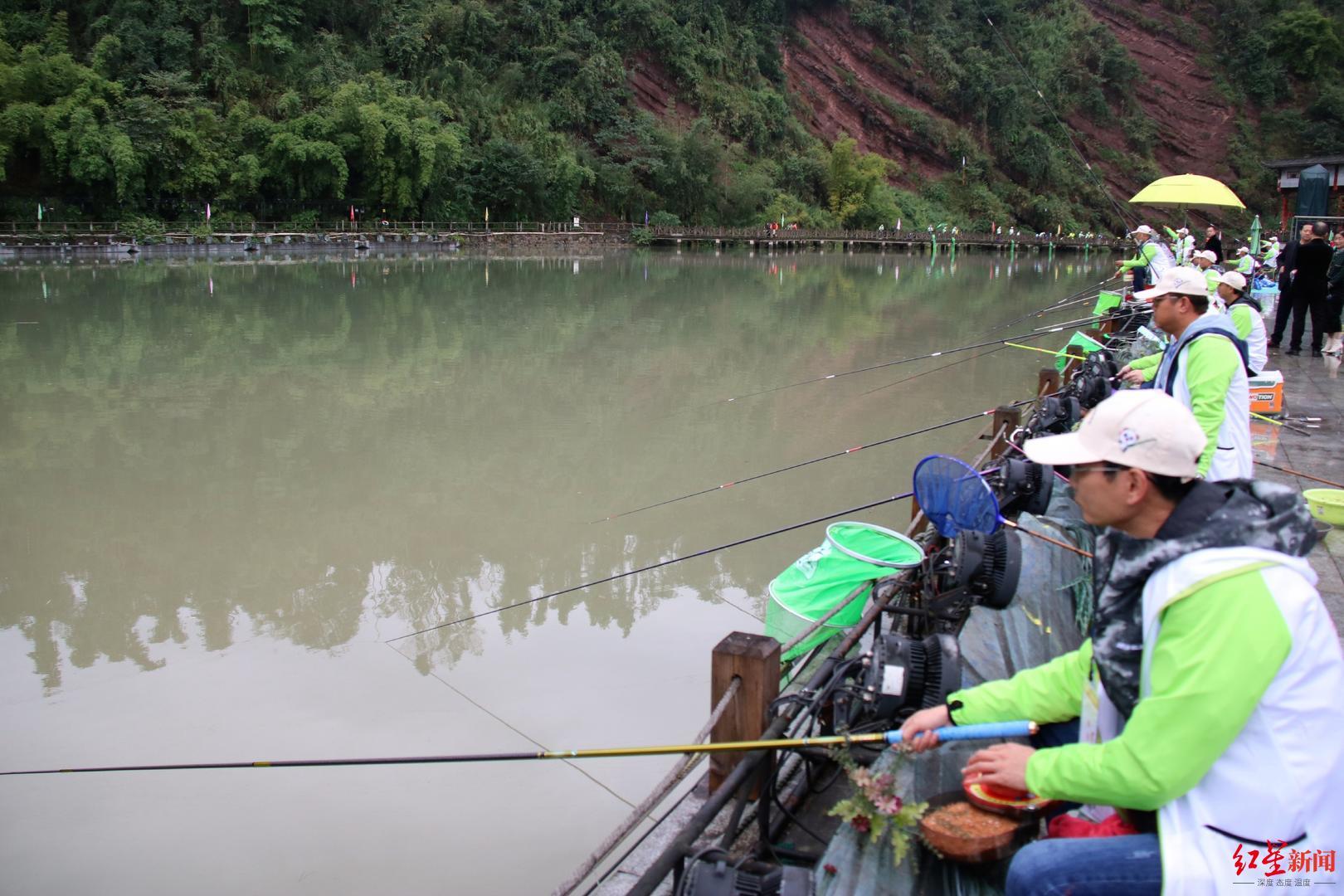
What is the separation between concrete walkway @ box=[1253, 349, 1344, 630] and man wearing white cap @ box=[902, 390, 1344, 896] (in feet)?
8.15

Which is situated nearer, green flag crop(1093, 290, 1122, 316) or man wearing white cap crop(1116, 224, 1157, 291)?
man wearing white cap crop(1116, 224, 1157, 291)

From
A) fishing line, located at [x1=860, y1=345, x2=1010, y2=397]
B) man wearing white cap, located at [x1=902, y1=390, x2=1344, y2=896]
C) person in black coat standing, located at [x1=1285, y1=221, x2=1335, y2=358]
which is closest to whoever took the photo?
man wearing white cap, located at [x1=902, y1=390, x2=1344, y2=896]

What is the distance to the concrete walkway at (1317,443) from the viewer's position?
416 centimetres

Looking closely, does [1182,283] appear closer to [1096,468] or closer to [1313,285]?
[1096,468]

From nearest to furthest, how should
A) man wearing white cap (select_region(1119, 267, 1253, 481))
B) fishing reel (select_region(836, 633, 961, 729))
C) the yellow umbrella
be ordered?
fishing reel (select_region(836, 633, 961, 729)) → man wearing white cap (select_region(1119, 267, 1253, 481)) → the yellow umbrella

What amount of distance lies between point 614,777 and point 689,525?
281 centimetres

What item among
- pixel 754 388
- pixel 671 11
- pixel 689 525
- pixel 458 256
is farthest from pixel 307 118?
pixel 689 525

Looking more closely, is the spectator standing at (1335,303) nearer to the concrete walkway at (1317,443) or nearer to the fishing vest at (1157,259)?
the concrete walkway at (1317,443)

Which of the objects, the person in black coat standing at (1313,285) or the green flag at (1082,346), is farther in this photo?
the person in black coat standing at (1313,285)

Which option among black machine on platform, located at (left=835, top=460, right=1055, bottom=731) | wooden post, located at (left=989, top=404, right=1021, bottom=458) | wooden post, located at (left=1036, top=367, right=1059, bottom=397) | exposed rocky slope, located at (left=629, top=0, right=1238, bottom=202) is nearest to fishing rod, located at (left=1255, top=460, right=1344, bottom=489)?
wooden post, located at (left=989, top=404, right=1021, bottom=458)

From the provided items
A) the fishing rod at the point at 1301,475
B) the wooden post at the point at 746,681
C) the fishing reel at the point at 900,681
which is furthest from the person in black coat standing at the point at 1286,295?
the wooden post at the point at 746,681

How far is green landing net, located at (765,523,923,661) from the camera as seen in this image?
3.66m

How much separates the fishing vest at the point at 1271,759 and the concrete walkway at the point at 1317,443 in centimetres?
251

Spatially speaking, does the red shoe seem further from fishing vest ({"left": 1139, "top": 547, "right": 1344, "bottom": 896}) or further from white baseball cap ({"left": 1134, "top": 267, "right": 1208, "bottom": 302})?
white baseball cap ({"left": 1134, "top": 267, "right": 1208, "bottom": 302})
